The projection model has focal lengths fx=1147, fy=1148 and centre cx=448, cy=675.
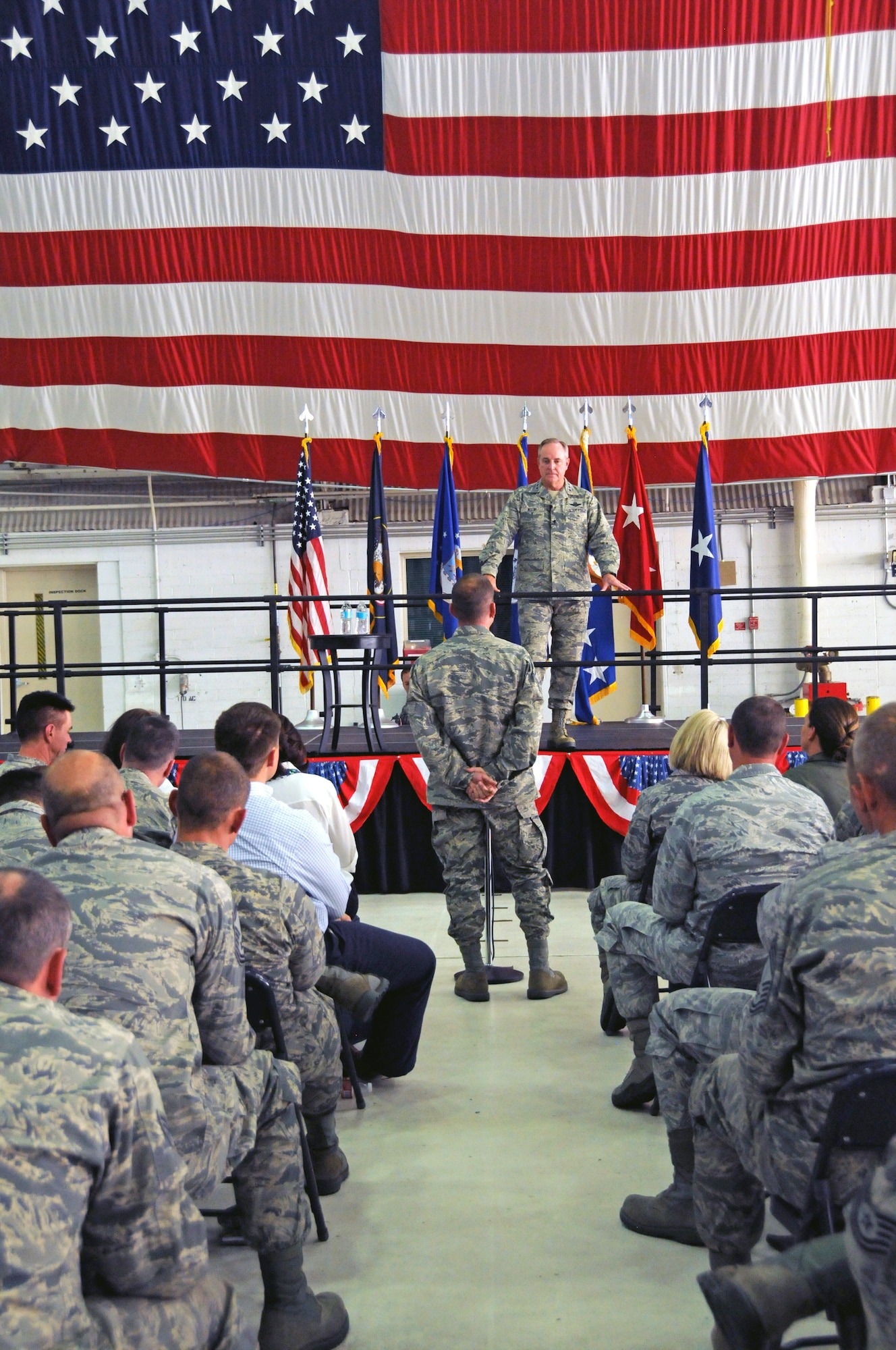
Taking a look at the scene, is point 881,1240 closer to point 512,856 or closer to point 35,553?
point 512,856

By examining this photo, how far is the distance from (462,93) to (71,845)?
8.11 meters

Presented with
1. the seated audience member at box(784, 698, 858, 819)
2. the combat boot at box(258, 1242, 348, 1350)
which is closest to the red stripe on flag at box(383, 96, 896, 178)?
the seated audience member at box(784, 698, 858, 819)

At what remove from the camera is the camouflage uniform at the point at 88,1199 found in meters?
1.14

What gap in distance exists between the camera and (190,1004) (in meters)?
1.72

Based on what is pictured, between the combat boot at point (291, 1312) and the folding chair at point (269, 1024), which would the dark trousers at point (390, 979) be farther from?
the combat boot at point (291, 1312)

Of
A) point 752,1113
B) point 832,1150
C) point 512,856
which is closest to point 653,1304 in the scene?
point 752,1113

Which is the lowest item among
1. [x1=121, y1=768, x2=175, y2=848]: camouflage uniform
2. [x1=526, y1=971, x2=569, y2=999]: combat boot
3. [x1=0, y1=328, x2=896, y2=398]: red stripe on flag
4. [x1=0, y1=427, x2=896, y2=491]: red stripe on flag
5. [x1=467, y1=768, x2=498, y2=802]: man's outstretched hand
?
[x1=526, y1=971, x2=569, y2=999]: combat boot

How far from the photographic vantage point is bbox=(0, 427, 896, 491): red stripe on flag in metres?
8.58

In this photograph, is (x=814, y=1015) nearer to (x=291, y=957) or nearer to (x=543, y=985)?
(x=291, y=957)

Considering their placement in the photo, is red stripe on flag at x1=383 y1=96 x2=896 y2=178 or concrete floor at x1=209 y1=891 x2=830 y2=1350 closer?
concrete floor at x1=209 y1=891 x2=830 y2=1350

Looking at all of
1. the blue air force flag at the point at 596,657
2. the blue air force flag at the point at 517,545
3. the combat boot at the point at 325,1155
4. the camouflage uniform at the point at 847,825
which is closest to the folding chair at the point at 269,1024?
the combat boot at the point at 325,1155

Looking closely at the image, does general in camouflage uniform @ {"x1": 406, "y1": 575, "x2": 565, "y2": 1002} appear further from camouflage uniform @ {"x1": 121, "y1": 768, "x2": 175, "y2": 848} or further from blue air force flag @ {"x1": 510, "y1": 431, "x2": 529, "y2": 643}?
blue air force flag @ {"x1": 510, "y1": 431, "x2": 529, "y2": 643}

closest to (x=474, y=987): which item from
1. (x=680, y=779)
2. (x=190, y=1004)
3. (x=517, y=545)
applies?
(x=680, y=779)

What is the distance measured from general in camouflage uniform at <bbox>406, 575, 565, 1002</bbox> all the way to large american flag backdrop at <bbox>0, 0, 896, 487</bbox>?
4.99m
